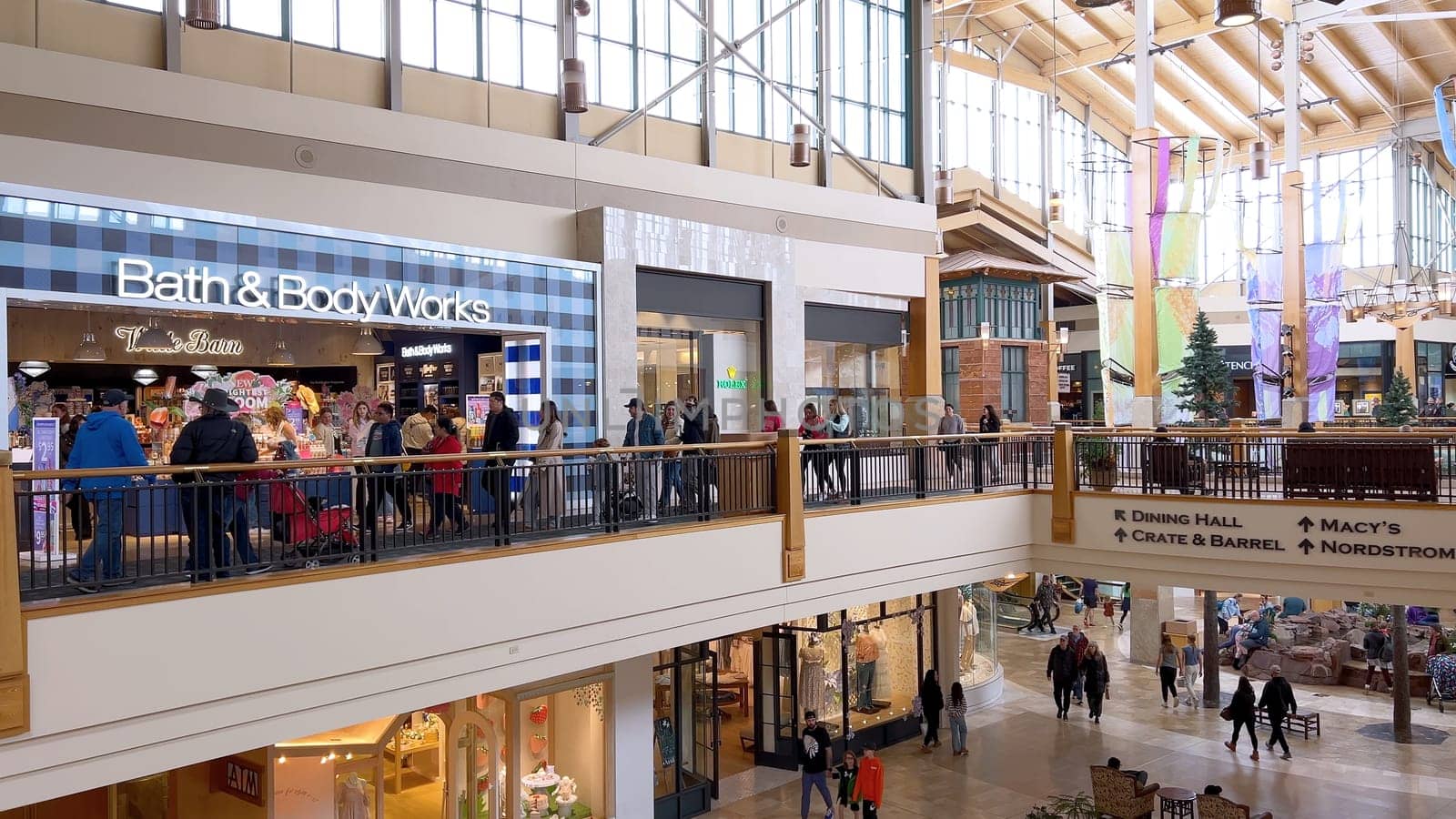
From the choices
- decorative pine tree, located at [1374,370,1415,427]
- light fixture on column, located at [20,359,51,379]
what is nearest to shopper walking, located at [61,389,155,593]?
light fixture on column, located at [20,359,51,379]

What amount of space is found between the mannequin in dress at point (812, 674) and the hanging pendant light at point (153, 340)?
32.1 feet

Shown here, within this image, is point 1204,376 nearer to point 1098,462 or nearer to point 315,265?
point 1098,462

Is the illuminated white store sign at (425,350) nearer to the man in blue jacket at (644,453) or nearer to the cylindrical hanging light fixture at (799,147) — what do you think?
the man in blue jacket at (644,453)

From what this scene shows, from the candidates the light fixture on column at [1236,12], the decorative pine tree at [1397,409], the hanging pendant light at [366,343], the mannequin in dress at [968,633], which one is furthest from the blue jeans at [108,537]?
the decorative pine tree at [1397,409]

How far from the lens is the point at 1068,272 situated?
31.4 metres

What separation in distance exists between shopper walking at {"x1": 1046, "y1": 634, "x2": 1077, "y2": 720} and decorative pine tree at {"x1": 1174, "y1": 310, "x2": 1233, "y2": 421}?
19.0 feet

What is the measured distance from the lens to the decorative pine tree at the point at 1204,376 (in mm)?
21016

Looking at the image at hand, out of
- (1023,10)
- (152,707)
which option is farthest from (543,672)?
(1023,10)

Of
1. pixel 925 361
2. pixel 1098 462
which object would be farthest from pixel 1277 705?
pixel 925 361

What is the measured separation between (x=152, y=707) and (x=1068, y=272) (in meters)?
28.5

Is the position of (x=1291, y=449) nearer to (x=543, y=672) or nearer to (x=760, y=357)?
(x=760, y=357)

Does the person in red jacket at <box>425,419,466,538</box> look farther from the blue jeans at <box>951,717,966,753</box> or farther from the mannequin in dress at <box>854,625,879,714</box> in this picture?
the blue jeans at <box>951,717,966,753</box>

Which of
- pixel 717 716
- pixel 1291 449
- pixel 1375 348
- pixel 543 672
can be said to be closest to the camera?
pixel 543 672

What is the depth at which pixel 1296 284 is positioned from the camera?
27.6 meters
